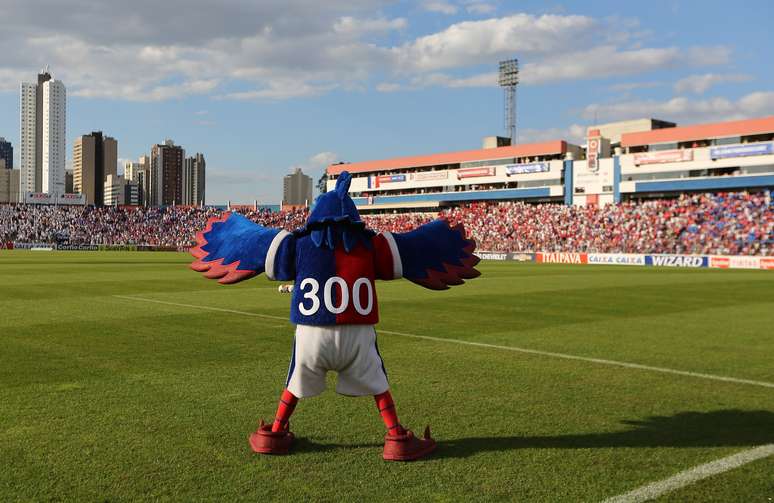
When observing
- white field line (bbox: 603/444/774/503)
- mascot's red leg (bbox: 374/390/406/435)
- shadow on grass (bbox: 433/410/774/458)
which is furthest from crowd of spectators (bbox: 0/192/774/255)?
mascot's red leg (bbox: 374/390/406/435)

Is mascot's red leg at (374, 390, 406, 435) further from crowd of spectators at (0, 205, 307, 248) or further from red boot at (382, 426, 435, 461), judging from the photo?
crowd of spectators at (0, 205, 307, 248)

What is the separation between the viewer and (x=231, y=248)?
16.2 ft

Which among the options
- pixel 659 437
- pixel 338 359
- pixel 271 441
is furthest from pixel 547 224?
pixel 271 441

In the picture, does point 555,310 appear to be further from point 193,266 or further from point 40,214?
point 40,214

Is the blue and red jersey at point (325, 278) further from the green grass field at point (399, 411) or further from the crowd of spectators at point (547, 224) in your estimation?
the crowd of spectators at point (547, 224)

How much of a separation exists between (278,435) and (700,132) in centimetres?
6476

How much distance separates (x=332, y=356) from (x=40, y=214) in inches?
3338

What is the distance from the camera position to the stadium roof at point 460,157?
2803 inches

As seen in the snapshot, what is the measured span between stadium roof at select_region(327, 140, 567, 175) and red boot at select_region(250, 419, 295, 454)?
6057 cm

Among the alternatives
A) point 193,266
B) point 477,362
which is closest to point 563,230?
point 477,362

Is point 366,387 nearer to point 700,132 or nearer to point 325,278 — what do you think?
point 325,278

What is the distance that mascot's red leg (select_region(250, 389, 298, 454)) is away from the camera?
4.60m

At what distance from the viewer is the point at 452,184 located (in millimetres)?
79562

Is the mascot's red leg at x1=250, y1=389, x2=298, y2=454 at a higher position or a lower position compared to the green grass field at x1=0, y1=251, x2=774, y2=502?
higher
